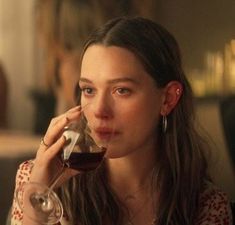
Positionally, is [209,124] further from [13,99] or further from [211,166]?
[13,99]

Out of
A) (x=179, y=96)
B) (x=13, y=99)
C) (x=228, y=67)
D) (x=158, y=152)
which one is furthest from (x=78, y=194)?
(x=13, y=99)

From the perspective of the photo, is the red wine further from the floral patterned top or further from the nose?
the floral patterned top

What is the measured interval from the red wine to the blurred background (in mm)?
594

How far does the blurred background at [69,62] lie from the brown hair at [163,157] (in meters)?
0.25

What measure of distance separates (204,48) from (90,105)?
64 cm

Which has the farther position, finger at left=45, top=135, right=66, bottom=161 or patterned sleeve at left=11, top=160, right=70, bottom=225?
patterned sleeve at left=11, top=160, right=70, bottom=225

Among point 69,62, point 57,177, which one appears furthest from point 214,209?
point 69,62

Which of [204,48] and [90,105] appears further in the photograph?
[204,48]

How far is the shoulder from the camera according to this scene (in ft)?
3.96

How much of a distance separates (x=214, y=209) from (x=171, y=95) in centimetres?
30

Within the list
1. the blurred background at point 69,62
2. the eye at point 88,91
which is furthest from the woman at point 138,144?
the blurred background at point 69,62

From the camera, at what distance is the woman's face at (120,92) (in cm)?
109

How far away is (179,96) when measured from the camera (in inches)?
48.1

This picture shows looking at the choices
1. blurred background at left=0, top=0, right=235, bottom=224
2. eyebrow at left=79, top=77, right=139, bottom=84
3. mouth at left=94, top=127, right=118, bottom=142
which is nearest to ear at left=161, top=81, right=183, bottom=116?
eyebrow at left=79, top=77, right=139, bottom=84
